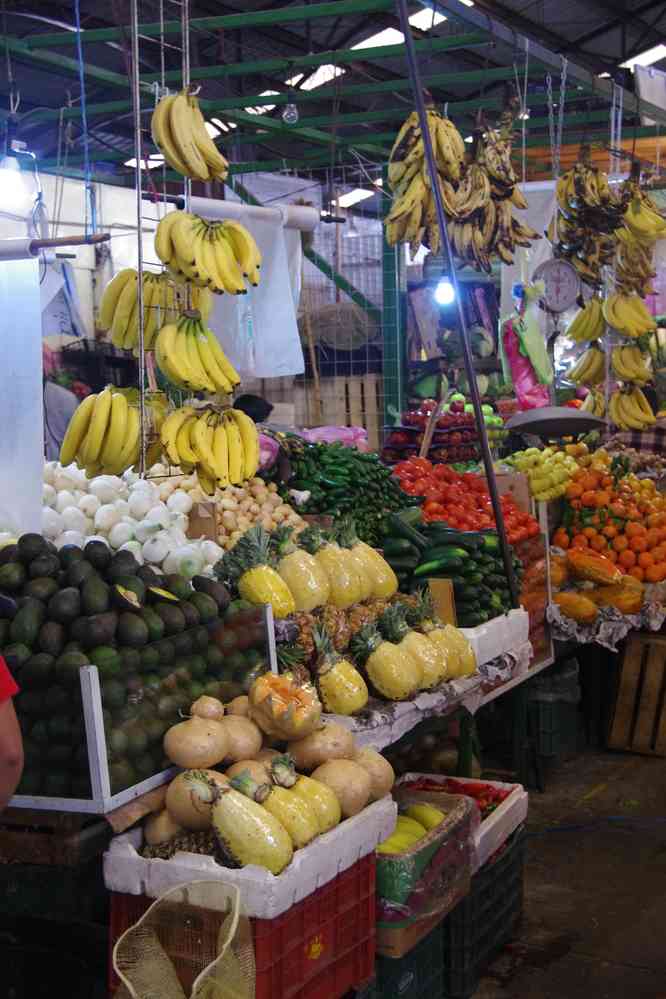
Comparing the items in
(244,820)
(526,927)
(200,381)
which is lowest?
(526,927)

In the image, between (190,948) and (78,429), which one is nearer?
(190,948)

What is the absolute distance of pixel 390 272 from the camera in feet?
30.2

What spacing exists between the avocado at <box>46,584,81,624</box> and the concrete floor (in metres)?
1.95

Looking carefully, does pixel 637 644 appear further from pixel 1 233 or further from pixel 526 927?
pixel 1 233

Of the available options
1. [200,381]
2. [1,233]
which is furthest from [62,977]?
[1,233]

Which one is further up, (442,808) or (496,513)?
(496,513)

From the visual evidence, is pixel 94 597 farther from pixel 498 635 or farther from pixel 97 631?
pixel 498 635

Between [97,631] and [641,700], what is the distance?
4.31 m

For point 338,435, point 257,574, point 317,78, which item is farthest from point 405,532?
point 317,78

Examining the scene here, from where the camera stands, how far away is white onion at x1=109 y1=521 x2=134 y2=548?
376 centimetres

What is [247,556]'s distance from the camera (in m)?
3.72

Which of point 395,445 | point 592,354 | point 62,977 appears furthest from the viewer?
point 592,354

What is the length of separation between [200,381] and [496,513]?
1591 mm

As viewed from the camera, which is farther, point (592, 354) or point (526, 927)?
point (592, 354)
